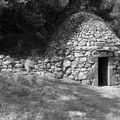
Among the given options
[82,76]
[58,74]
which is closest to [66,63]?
[58,74]

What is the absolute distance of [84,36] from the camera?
8.66m

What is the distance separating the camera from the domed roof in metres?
8.48

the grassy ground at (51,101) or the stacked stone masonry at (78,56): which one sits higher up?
the stacked stone masonry at (78,56)

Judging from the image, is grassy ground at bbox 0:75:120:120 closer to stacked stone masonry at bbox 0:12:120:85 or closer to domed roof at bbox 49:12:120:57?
stacked stone masonry at bbox 0:12:120:85

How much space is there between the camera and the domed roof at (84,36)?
848 cm

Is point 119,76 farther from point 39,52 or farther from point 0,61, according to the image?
point 0,61

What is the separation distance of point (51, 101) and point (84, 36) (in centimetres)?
413

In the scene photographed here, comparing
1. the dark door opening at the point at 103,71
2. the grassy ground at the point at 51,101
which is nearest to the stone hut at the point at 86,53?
the dark door opening at the point at 103,71

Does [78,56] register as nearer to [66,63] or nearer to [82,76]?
[66,63]

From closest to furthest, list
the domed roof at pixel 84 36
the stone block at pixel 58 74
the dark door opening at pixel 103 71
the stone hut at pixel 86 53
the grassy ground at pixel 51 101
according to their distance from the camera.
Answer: the grassy ground at pixel 51 101, the stone block at pixel 58 74, the stone hut at pixel 86 53, the domed roof at pixel 84 36, the dark door opening at pixel 103 71

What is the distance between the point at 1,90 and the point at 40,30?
16.3ft

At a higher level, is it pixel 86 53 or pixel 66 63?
pixel 86 53

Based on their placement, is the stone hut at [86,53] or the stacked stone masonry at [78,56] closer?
the stacked stone masonry at [78,56]

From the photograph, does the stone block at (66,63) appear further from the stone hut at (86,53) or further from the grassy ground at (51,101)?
the grassy ground at (51,101)
